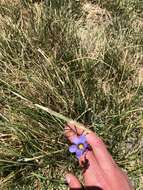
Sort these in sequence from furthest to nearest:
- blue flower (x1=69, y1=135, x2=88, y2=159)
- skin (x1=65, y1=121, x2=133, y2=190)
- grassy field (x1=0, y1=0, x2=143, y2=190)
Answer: grassy field (x1=0, y1=0, x2=143, y2=190)
blue flower (x1=69, y1=135, x2=88, y2=159)
skin (x1=65, y1=121, x2=133, y2=190)

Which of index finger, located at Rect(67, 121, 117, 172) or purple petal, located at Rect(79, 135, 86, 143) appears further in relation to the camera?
purple petal, located at Rect(79, 135, 86, 143)

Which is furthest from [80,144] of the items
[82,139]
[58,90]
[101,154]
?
[58,90]

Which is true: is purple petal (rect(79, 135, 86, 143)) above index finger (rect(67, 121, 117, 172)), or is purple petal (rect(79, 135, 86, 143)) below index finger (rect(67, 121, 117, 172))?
above

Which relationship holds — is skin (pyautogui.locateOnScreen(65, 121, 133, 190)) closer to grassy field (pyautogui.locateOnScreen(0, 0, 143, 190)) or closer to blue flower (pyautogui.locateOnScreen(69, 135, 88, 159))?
blue flower (pyautogui.locateOnScreen(69, 135, 88, 159))

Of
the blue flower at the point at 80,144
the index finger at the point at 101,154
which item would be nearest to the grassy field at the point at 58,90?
the blue flower at the point at 80,144

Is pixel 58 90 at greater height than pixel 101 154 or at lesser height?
greater

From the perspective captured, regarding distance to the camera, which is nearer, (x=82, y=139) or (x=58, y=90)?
(x=82, y=139)

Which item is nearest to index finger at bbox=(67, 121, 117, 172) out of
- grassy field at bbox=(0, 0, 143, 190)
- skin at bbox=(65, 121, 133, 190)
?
skin at bbox=(65, 121, 133, 190)

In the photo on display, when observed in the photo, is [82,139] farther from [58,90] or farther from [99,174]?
[58,90]

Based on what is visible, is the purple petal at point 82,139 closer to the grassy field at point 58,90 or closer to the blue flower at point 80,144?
the blue flower at point 80,144

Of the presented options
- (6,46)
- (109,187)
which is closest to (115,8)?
(6,46)
